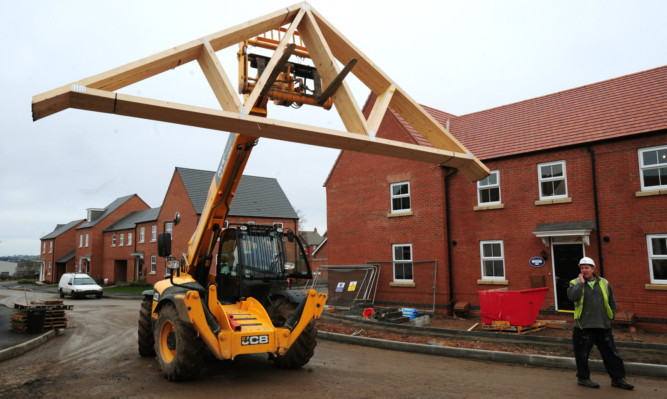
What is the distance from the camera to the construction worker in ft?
22.2

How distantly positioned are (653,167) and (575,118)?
329 centimetres

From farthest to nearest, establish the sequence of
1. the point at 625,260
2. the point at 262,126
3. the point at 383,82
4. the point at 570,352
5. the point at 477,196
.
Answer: the point at 477,196
the point at 625,260
the point at 570,352
the point at 383,82
the point at 262,126

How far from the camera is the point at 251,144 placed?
289 inches

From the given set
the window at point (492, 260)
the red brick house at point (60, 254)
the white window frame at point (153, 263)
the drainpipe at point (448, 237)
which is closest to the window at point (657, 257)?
the window at point (492, 260)

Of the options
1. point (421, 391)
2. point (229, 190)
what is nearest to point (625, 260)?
point (421, 391)

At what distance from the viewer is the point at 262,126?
4797 millimetres

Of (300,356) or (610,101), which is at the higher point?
(610,101)

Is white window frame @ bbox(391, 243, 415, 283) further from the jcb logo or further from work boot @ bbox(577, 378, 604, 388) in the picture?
the jcb logo

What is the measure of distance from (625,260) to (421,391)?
30.3ft

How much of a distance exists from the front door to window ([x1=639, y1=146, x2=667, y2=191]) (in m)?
2.54

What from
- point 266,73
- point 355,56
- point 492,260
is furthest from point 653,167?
point 266,73

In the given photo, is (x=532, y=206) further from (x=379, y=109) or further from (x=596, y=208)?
(x=379, y=109)

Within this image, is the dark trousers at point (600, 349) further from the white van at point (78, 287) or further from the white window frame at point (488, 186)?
the white van at point (78, 287)

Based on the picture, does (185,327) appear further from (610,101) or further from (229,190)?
(610,101)
